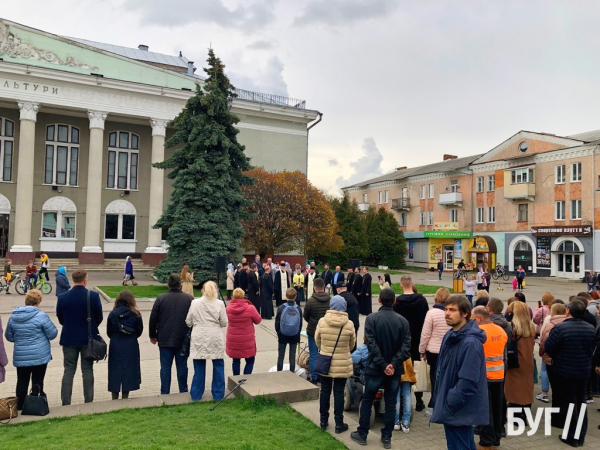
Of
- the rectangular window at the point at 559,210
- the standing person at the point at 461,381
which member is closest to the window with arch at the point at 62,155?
the standing person at the point at 461,381

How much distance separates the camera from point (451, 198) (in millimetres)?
49750

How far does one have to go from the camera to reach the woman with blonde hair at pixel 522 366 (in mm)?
6434

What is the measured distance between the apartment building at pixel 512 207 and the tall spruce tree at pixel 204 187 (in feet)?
96.1

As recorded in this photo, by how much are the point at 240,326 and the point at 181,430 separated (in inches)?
85.6

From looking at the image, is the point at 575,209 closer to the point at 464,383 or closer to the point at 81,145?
the point at 81,145

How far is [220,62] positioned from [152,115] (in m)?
13.3

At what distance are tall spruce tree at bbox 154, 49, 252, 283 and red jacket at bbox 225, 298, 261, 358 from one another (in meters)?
15.0

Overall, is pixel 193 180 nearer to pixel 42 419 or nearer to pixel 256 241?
pixel 256 241

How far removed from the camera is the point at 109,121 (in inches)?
1426

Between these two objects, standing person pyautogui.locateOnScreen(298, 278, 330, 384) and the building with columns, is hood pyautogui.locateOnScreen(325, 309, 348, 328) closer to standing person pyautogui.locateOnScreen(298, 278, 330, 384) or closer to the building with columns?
standing person pyautogui.locateOnScreen(298, 278, 330, 384)

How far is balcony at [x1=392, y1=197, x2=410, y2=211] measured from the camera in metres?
55.7

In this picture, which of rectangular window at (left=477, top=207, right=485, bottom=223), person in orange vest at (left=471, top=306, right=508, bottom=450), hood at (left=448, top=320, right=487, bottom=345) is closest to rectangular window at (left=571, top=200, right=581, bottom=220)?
rectangular window at (left=477, top=207, right=485, bottom=223)

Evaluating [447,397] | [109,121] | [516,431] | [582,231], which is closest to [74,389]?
[447,397]

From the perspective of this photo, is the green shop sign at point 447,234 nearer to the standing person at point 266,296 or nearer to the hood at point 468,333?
the standing person at point 266,296
